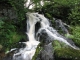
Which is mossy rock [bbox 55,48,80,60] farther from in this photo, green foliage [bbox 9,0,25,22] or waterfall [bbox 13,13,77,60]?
green foliage [bbox 9,0,25,22]

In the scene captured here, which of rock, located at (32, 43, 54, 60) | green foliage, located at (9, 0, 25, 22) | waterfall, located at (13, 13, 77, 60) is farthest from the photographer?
green foliage, located at (9, 0, 25, 22)

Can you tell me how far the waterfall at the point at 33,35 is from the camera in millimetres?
9969

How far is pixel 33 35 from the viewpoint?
44.5ft

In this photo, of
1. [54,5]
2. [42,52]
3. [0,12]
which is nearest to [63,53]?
[42,52]

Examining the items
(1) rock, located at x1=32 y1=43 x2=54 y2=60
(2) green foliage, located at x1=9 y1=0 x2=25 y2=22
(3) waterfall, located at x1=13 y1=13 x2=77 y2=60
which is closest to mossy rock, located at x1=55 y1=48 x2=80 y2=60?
(1) rock, located at x1=32 y1=43 x2=54 y2=60

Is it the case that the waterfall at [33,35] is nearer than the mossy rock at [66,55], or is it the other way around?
the mossy rock at [66,55]

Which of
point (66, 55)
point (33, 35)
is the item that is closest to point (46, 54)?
point (66, 55)

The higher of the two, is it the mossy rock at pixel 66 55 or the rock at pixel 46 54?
the mossy rock at pixel 66 55

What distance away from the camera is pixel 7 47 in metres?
11.1

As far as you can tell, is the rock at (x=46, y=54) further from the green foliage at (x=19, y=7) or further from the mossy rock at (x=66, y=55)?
the green foliage at (x=19, y=7)

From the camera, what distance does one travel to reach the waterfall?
9969 mm

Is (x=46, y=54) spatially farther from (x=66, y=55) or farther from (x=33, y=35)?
(x=33, y=35)

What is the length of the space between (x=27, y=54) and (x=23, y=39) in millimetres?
2666

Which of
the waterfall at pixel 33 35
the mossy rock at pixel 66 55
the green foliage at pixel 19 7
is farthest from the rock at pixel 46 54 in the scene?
the green foliage at pixel 19 7
